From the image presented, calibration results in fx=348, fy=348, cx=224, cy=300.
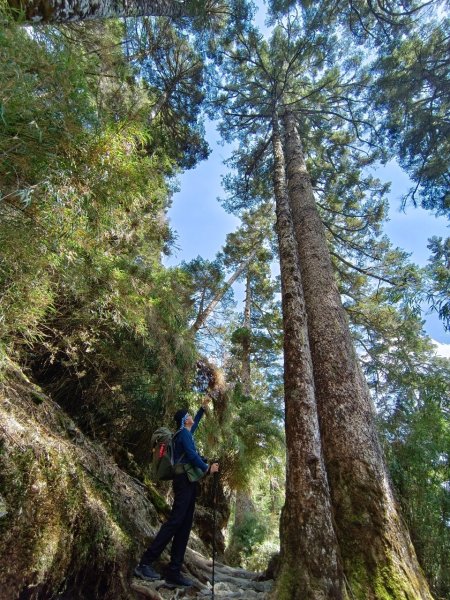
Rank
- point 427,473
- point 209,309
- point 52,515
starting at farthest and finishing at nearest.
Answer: point 209,309 → point 427,473 → point 52,515

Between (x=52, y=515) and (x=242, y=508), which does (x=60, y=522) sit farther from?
(x=242, y=508)

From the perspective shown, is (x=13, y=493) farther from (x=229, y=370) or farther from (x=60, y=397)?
(x=229, y=370)

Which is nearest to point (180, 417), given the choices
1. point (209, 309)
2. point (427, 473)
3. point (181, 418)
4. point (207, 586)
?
point (181, 418)

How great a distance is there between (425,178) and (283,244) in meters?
6.67

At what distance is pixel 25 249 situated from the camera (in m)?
2.75

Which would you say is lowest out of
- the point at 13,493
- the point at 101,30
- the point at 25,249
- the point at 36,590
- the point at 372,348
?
the point at 36,590

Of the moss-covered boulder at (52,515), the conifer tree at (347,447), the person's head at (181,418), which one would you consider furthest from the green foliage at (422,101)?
the moss-covered boulder at (52,515)

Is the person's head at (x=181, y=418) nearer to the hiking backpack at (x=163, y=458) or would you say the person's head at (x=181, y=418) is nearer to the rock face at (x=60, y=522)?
the hiking backpack at (x=163, y=458)

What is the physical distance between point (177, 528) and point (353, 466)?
1.93 meters

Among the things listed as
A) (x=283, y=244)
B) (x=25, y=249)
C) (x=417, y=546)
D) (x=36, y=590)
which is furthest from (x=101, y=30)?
(x=417, y=546)

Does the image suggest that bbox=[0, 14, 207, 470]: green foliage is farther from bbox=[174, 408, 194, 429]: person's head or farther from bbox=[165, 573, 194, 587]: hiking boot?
bbox=[165, 573, 194, 587]: hiking boot

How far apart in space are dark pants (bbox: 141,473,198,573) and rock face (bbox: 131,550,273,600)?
0.18m

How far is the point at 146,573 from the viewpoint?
3264 mm

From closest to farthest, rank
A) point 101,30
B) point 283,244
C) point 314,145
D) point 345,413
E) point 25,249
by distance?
point 25,249 < point 345,413 < point 283,244 < point 101,30 < point 314,145
